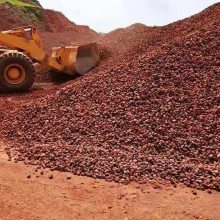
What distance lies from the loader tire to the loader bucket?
1.86 meters

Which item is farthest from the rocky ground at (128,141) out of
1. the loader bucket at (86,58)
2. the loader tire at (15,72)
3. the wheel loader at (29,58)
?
the loader bucket at (86,58)

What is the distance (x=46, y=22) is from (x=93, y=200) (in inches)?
1132

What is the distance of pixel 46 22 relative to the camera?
1337 inches

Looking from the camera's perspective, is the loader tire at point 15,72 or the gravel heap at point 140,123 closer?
the gravel heap at point 140,123

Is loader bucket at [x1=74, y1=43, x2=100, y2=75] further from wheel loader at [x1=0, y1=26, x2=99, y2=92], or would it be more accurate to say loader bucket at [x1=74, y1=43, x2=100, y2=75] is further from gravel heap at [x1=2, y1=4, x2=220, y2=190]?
gravel heap at [x1=2, y1=4, x2=220, y2=190]

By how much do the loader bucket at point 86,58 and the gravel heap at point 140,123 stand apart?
379 centimetres

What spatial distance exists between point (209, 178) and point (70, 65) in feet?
28.9

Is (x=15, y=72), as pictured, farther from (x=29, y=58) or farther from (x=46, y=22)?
(x=46, y=22)

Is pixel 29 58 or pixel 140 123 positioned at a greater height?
pixel 29 58

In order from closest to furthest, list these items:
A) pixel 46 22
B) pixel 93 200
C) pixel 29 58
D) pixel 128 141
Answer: pixel 93 200
pixel 128 141
pixel 29 58
pixel 46 22

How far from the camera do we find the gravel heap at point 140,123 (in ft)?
25.1

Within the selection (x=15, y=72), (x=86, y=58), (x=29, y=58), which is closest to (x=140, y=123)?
(x=15, y=72)

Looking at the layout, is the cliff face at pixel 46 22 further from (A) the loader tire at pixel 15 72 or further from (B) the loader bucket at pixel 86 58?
(A) the loader tire at pixel 15 72

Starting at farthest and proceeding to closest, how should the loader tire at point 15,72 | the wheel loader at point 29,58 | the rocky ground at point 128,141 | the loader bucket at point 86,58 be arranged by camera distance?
the loader bucket at point 86,58, the wheel loader at point 29,58, the loader tire at point 15,72, the rocky ground at point 128,141
